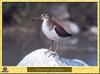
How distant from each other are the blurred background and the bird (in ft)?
0.16

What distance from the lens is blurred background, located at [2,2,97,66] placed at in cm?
328

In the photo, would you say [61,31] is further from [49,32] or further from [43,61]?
[43,61]

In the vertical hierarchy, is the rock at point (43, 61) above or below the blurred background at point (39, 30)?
below

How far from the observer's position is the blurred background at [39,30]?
129 inches

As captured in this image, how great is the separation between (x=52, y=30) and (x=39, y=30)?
147 millimetres

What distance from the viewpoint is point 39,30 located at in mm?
3297

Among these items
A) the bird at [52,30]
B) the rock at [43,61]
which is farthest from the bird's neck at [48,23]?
the rock at [43,61]

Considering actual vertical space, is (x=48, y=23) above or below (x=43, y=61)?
above

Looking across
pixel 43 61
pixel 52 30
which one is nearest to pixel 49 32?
pixel 52 30

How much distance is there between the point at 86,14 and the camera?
3303 millimetres

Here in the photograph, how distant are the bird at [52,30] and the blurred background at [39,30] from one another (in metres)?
0.05

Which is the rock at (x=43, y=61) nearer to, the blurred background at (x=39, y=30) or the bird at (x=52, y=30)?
the blurred background at (x=39, y=30)

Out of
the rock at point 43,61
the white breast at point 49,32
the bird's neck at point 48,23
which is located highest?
the bird's neck at point 48,23

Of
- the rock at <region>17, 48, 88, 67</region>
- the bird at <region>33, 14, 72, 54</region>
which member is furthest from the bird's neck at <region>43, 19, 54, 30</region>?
the rock at <region>17, 48, 88, 67</region>
